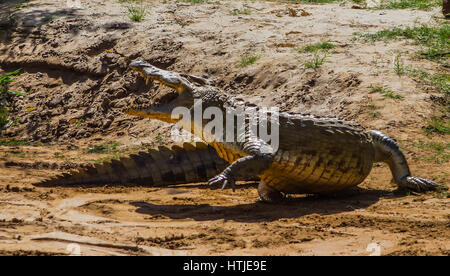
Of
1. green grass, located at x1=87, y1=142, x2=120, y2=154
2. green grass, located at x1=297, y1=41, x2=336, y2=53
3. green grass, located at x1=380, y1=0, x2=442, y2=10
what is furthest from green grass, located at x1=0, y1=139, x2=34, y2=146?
green grass, located at x1=380, y1=0, x2=442, y2=10

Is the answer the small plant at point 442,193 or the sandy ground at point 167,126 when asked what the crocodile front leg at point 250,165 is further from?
the small plant at point 442,193

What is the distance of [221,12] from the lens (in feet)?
36.2

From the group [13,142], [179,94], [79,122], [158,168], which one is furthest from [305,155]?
[13,142]

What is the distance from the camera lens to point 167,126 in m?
8.34

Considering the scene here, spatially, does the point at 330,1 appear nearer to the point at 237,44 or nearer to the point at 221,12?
the point at 221,12

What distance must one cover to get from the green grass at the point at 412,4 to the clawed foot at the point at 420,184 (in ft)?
23.0

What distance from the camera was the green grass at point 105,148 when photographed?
7898mm

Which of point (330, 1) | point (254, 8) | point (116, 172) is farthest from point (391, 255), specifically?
point (330, 1)

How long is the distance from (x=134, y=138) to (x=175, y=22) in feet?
10.7

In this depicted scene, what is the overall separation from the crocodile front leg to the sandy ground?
0.33 metres

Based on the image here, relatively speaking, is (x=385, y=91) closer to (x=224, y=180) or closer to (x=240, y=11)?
(x=224, y=180)

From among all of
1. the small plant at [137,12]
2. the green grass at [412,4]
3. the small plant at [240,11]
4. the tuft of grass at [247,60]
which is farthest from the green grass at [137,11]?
the green grass at [412,4]

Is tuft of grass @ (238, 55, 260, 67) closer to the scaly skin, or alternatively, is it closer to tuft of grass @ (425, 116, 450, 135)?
tuft of grass @ (425, 116, 450, 135)

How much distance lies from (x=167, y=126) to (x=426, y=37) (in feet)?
14.9
